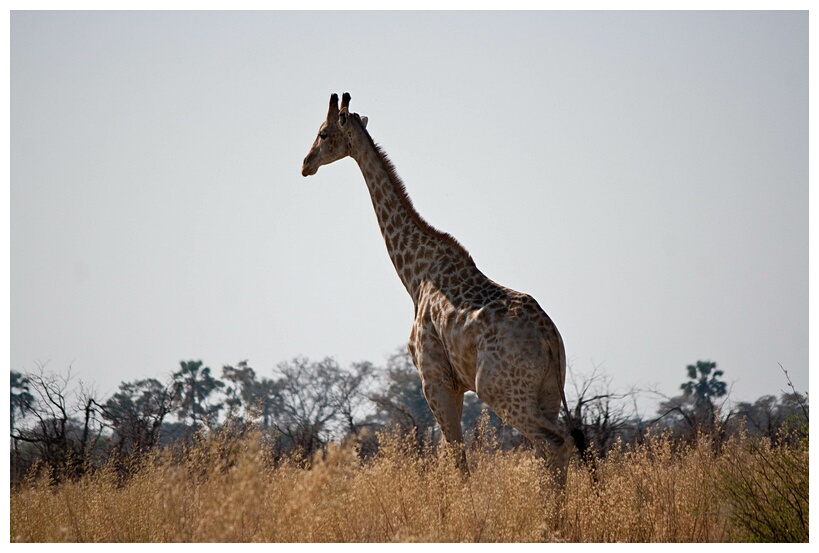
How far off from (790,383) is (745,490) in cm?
121

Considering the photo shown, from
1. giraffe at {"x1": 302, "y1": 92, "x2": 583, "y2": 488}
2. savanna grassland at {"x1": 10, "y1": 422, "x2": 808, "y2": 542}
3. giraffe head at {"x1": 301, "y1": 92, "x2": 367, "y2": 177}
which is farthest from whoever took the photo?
giraffe head at {"x1": 301, "y1": 92, "x2": 367, "y2": 177}

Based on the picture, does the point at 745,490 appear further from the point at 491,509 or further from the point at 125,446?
the point at 125,446

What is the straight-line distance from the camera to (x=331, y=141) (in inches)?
377

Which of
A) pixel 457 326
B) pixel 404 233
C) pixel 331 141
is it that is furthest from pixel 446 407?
pixel 331 141

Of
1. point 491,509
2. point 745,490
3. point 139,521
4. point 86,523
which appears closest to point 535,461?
point 491,509

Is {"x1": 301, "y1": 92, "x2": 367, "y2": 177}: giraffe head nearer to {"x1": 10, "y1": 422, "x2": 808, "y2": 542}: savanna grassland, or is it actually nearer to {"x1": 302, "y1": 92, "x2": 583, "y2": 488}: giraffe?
{"x1": 302, "y1": 92, "x2": 583, "y2": 488}: giraffe

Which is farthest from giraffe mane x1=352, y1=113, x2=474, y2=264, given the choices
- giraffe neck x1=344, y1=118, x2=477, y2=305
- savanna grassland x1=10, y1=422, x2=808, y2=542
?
savanna grassland x1=10, y1=422, x2=808, y2=542

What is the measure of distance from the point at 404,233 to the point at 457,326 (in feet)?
5.07

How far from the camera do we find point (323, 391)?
125 ft

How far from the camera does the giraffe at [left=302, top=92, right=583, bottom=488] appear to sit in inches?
299

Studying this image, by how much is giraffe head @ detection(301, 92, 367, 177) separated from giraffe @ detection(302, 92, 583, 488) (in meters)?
0.01

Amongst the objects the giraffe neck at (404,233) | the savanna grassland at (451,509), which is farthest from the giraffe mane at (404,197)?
the savanna grassland at (451,509)

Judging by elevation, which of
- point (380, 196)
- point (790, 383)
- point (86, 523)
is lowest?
point (86, 523)

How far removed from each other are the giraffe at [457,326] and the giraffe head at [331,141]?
10 mm
